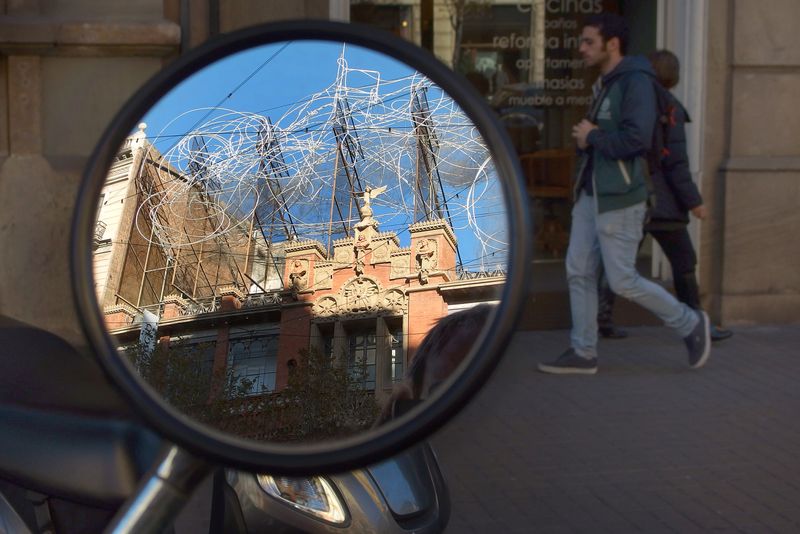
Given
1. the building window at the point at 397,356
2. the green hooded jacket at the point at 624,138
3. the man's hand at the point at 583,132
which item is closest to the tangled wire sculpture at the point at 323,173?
the building window at the point at 397,356

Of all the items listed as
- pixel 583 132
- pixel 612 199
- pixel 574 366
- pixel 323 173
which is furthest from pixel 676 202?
pixel 323 173

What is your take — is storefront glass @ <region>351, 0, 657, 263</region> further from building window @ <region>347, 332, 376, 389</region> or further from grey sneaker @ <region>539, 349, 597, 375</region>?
building window @ <region>347, 332, 376, 389</region>

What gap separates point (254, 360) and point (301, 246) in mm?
151

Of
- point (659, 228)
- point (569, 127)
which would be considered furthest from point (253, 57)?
point (569, 127)

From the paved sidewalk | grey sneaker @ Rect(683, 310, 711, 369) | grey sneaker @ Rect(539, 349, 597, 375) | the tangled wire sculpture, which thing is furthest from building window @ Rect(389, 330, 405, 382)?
grey sneaker @ Rect(683, 310, 711, 369)

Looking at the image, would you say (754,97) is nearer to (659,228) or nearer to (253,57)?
(659,228)

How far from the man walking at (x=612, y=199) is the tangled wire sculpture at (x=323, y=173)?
5218 millimetres

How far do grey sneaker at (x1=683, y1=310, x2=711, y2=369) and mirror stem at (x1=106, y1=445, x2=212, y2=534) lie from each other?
5.86 m

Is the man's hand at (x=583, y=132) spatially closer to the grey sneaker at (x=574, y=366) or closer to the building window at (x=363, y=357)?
the grey sneaker at (x=574, y=366)

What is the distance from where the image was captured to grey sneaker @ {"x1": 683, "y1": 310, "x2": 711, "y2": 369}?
6863 mm

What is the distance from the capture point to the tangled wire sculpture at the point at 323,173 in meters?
1.39

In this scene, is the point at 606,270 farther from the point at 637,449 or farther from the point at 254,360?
the point at 254,360

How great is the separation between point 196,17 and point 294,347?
661 centimetres

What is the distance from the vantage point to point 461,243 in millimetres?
1422
